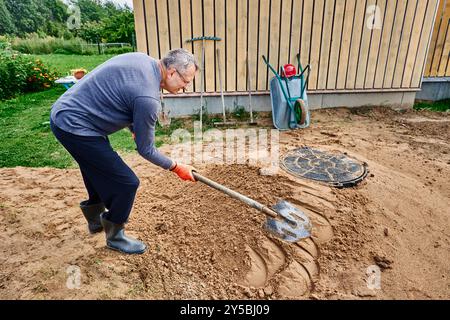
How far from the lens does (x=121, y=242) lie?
8.11 feet

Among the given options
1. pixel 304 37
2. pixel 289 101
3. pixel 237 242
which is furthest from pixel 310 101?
pixel 237 242

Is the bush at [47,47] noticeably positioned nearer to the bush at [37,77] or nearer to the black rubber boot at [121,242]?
the bush at [37,77]

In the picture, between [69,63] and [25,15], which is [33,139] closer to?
[69,63]

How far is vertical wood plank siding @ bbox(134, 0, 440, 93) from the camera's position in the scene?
505cm

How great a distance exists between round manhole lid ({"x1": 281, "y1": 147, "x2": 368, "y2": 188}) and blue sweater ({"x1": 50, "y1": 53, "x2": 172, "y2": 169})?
1789 mm

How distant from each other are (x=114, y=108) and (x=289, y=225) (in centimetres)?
162

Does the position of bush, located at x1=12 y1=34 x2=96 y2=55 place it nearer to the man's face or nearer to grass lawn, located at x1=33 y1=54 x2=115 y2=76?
grass lawn, located at x1=33 y1=54 x2=115 y2=76

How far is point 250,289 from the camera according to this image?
2156 mm

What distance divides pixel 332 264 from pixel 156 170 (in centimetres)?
234

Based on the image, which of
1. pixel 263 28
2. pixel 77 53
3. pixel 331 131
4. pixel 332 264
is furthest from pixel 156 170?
pixel 77 53

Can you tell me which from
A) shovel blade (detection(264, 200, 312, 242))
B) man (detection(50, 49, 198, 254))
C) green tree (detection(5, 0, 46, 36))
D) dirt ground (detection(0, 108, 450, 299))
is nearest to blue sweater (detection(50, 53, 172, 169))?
man (detection(50, 49, 198, 254))

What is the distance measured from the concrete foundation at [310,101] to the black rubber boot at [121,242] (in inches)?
134

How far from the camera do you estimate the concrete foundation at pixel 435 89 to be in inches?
247
